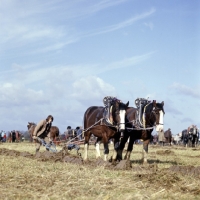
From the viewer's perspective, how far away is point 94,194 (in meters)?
9.40

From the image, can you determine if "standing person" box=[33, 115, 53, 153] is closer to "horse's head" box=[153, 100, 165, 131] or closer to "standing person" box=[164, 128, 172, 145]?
"horse's head" box=[153, 100, 165, 131]

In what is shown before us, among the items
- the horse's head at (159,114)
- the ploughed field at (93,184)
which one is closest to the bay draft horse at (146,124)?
the horse's head at (159,114)

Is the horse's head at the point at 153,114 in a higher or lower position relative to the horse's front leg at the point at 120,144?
higher

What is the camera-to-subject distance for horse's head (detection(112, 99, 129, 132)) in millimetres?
16781

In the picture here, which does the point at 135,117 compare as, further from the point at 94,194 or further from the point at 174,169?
the point at 94,194

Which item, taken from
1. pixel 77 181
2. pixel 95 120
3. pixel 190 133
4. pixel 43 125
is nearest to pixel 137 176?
pixel 77 181

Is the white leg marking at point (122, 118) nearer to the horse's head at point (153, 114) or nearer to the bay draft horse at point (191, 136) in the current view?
the horse's head at point (153, 114)

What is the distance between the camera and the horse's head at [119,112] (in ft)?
55.1

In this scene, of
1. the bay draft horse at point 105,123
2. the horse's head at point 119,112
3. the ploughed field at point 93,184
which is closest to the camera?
the ploughed field at point 93,184

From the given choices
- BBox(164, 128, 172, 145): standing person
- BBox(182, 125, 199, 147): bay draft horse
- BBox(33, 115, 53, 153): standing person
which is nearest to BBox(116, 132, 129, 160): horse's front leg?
BBox(33, 115, 53, 153): standing person

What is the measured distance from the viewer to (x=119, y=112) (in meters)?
17.0

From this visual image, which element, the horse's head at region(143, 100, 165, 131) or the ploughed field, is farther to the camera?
the horse's head at region(143, 100, 165, 131)

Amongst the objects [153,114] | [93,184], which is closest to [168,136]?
[153,114]

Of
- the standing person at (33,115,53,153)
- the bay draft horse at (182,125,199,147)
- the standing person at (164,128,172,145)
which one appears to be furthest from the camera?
the standing person at (164,128,172,145)
